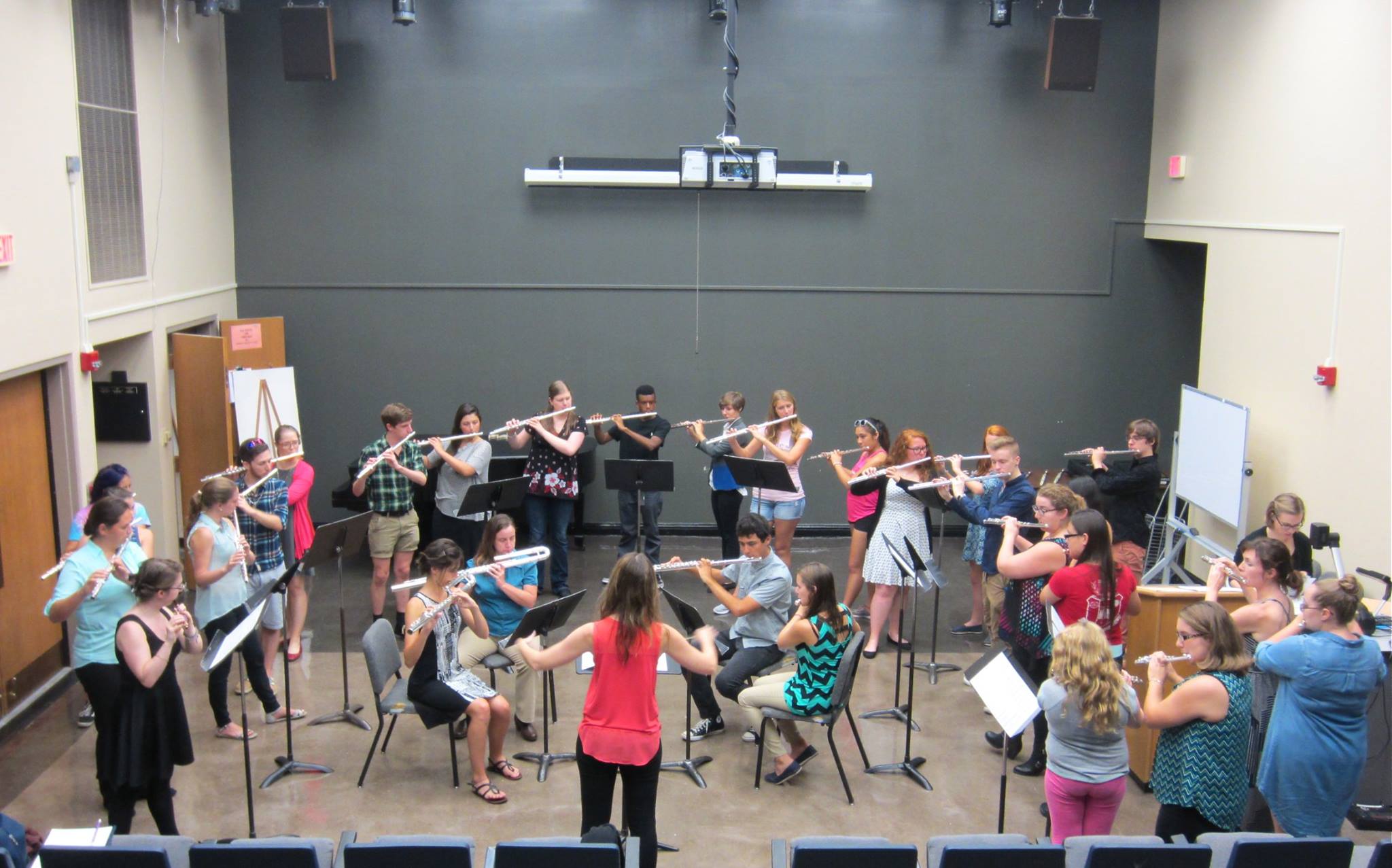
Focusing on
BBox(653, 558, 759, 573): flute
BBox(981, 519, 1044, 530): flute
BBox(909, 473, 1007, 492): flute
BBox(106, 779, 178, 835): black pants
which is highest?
BBox(909, 473, 1007, 492): flute

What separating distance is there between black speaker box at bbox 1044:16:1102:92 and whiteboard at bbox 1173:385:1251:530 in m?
2.38

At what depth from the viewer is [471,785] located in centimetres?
537

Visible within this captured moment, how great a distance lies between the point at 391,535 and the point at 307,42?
371cm

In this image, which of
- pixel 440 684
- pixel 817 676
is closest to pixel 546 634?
pixel 440 684

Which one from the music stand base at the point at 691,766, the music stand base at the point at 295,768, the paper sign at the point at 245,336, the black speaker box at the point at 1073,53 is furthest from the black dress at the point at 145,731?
the black speaker box at the point at 1073,53

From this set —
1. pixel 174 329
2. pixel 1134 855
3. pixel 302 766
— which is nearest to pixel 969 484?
pixel 1134 855

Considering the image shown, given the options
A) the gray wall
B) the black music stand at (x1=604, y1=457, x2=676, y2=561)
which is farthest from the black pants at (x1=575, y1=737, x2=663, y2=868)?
the gray wall

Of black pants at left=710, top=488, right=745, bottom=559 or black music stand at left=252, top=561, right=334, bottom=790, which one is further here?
Result: black pants at left=710, top=488, right=745, bottom=559

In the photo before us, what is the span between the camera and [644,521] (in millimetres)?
8641

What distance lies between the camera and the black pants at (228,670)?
5.55 metres

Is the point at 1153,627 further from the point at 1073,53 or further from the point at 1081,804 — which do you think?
the point at 1073,53

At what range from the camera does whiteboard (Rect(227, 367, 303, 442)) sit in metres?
8.08

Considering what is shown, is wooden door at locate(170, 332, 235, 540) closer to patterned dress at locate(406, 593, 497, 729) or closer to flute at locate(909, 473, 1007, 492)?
patterned dress at locate(406, 593, 497, 729)

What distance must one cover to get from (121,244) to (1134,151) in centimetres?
741
